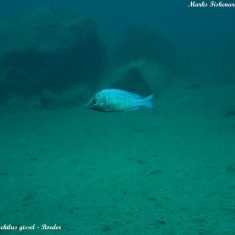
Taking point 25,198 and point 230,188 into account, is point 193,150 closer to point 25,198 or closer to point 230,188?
point 230,188

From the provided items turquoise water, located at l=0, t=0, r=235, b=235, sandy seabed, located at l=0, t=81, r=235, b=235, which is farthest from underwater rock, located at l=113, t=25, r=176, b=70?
sandy seabed, located at l=0, t=81, r=235, b=235

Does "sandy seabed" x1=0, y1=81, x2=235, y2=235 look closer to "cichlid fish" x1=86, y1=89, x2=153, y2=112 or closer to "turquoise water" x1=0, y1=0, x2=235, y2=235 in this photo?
"turquoise water" x1=0, y1=0, x2=235, y2=235

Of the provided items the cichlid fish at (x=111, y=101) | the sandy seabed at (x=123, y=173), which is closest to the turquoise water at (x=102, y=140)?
the sandy seabed at (x=123, y=173)

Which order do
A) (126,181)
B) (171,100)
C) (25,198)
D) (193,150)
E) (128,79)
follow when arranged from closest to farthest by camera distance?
(25,198), (126,181), (193,150), (171,100), (128,79)

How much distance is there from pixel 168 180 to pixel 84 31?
12.2 metres

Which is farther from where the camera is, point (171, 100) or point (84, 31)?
point (84, 31)

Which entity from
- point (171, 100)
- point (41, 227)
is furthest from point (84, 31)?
point (41, 227)

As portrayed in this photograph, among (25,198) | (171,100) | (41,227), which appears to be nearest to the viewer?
(41,227)

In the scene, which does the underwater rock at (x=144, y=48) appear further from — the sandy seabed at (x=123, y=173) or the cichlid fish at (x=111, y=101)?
the cichlid fish at (x=111, y=101)

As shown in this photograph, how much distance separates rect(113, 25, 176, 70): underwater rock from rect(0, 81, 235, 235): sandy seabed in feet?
33.1

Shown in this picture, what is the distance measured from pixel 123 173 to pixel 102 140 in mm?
2558

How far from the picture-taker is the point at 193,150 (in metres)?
7.32

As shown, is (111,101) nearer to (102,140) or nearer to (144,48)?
(102,140)

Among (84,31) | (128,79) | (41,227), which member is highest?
(84,31)
